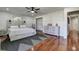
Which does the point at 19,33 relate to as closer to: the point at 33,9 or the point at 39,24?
the point at 39,24

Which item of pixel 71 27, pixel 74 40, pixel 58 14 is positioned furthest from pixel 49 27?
pixel 74 40

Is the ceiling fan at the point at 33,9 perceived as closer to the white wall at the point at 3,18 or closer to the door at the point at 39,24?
the door at the point at 39,24

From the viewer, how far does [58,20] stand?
5.93ft

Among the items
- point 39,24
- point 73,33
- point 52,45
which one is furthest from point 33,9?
point 73,33

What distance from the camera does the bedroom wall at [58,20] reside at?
1789 millimetres

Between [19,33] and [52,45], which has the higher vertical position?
[19,33]

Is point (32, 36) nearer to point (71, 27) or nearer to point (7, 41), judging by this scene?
point (7, 41)

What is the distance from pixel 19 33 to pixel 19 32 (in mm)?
19

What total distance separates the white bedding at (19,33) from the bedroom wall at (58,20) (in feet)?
1.15

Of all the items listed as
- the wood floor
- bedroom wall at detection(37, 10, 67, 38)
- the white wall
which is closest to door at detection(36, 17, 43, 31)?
bedroom wall at detection(37, 10, 67, 38)

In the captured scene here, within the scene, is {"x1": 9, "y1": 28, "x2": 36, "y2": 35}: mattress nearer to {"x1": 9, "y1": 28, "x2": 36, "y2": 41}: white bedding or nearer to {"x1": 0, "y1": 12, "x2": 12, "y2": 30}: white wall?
{"x1": 9, "y1": 28, "x2": 36, "y2": 41}: white bedding

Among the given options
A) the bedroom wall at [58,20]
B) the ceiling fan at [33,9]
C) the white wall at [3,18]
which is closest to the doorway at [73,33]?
the bedroom wall at [58,20]

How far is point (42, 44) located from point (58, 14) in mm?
646
